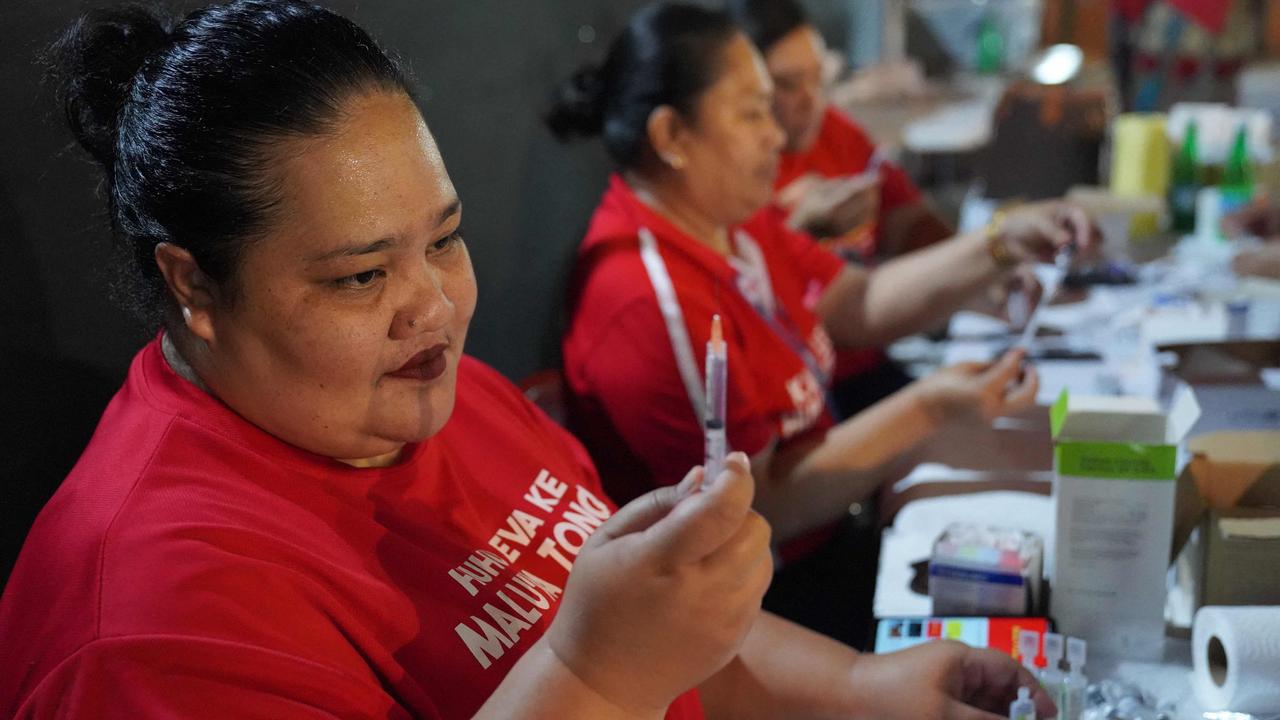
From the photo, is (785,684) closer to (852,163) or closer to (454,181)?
(454,181)

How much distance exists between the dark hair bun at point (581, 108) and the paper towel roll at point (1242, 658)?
1.29 m

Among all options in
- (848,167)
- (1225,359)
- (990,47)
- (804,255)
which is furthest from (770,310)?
(990,47)

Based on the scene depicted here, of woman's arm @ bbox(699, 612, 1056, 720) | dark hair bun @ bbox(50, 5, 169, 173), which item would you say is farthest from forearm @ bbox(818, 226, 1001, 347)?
dark hair bun @ bbox(50, 5, 169, 173)

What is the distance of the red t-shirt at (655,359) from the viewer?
1637 mm

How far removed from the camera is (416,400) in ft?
3.06

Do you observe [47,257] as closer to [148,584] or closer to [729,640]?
[148,584]

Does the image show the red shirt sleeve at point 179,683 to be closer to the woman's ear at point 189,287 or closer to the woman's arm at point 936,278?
the woman's ear at point 189,287

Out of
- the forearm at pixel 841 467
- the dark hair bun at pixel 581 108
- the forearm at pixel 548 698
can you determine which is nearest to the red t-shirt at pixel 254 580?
the forearm at pixel 548 698

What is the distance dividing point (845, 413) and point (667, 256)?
991mm

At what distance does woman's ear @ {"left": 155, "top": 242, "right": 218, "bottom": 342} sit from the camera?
85 centimetres

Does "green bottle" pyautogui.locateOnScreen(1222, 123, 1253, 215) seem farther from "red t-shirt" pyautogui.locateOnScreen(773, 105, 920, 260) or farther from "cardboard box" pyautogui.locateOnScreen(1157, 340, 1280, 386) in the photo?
"cardboard box" pyautogui.locateOnScreen(1157, 340, 1280, 386)

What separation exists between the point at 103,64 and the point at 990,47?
5.18 metres

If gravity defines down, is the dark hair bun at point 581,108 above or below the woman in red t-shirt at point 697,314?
above

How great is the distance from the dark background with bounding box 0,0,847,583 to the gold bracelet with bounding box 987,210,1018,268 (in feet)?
2.85
